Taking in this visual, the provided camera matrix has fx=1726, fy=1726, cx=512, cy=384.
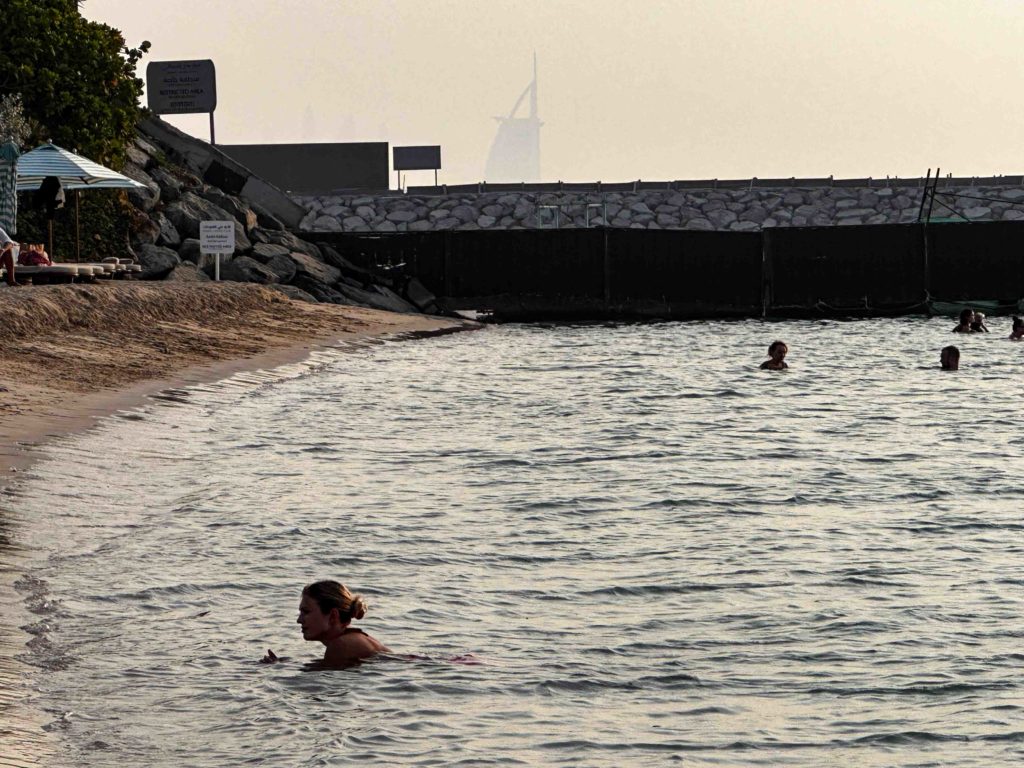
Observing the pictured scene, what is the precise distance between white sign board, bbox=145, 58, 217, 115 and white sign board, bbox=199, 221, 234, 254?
95.0 feet

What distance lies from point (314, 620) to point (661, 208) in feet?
200

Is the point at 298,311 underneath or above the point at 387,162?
underneath

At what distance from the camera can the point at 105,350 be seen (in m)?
26.0

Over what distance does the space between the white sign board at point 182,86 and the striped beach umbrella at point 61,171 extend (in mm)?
31092

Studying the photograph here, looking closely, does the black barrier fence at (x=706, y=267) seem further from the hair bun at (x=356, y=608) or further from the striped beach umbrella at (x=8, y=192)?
the hair bun at (x=356, y=608)

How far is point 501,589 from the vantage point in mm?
12094

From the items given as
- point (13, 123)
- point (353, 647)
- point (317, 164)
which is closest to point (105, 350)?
point (13, 123)

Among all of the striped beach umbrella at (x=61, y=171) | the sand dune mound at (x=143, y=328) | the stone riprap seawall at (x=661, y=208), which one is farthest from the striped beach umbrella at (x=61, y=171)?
the stone riprap seawall at (x=661, y=208)

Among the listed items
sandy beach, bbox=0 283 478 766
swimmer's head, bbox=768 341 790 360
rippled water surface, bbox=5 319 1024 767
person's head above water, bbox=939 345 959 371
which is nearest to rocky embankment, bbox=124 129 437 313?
sandy beach, bbox=0 283 478 766

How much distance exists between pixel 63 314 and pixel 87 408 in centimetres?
760

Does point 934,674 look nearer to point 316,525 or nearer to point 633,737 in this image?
point 633,737

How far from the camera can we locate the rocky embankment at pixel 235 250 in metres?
41.9

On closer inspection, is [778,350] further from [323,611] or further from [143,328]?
[323,611]

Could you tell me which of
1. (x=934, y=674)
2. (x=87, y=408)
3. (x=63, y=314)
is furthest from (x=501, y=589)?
(x=63, y=314)
